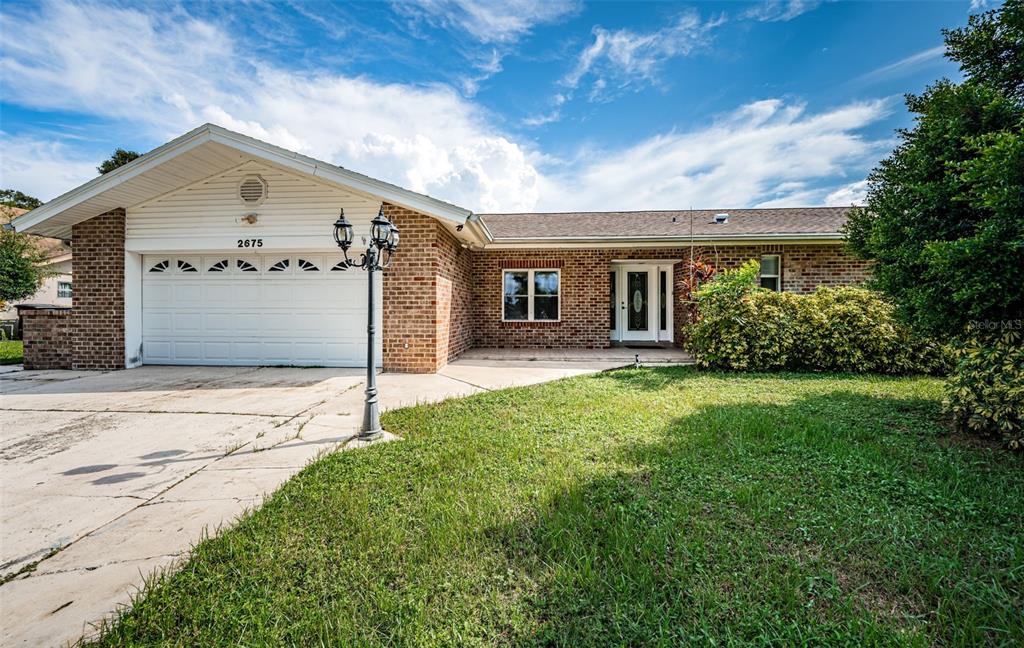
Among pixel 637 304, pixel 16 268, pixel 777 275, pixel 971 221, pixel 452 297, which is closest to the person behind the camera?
pixel 971 221

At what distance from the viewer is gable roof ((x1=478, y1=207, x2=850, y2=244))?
31.9 feet

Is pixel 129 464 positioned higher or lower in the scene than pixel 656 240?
lower

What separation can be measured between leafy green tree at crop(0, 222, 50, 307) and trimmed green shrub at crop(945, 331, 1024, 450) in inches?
923

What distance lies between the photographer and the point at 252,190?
7.60m

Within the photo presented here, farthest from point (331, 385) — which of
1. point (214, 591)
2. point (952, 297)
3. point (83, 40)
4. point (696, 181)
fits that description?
point (696, 181)

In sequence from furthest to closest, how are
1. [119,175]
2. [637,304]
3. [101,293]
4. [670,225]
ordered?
[637,304] < [670,225] < [101,293] < [119,175]

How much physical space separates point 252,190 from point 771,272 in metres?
12.4

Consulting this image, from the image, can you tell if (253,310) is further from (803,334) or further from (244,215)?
(803,334)

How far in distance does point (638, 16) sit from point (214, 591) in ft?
30.0

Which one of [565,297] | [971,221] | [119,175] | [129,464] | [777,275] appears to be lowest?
[129,464]

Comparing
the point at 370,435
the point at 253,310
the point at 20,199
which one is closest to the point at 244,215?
the point at 253,310

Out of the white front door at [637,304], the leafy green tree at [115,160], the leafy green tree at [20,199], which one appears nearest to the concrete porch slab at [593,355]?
the white front door at [637,304]

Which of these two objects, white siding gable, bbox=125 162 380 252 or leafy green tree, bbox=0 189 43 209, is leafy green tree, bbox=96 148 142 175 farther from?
white siding gable, bbox=125 162 380 252

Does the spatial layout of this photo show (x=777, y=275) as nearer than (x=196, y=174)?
No
